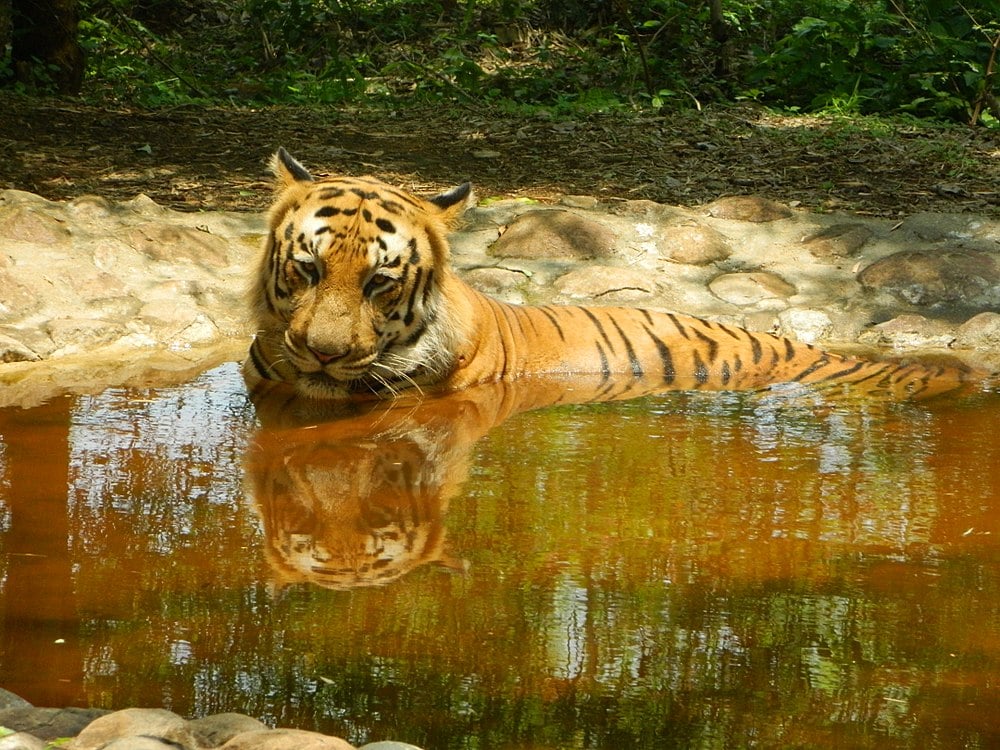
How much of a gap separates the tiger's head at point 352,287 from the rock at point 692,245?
7.05 feet

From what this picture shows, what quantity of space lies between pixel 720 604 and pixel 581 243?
479 cm

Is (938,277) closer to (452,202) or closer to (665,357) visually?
(665,357)

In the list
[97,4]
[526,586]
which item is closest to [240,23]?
[97,4]

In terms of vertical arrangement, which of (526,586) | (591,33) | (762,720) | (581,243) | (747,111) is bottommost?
(762,720)

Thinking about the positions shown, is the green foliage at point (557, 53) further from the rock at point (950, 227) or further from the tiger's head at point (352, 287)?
the tiger's head at point (352, 287)

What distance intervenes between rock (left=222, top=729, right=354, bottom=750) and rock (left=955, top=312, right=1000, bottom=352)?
5270 mm

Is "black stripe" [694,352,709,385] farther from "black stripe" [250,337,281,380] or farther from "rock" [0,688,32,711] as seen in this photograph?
"rock" [0,688,32,711]

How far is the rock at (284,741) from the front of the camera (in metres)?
1.99

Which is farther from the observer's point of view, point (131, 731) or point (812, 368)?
point (812, 368)

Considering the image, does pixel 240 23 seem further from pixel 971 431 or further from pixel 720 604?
pixel 720 604

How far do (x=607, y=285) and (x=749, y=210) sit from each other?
1340mm

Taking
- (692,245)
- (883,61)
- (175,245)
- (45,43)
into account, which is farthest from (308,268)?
(883,61)

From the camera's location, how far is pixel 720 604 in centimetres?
285

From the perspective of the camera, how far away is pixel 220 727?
2.10 metres
